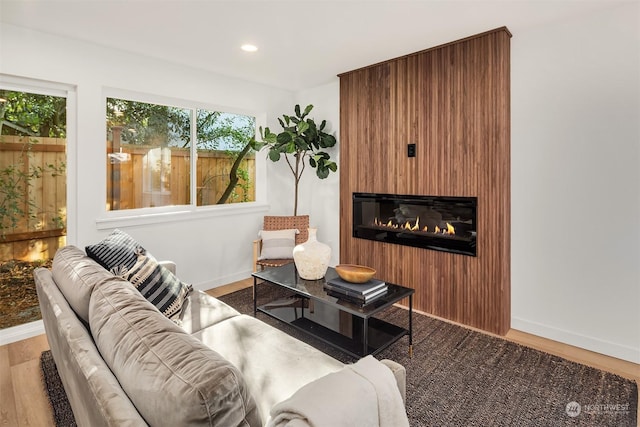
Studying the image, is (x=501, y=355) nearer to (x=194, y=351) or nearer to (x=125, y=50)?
(x=194, y=351)

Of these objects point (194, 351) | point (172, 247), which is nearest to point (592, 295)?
point (194, 351)

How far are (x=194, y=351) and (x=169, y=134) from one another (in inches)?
128

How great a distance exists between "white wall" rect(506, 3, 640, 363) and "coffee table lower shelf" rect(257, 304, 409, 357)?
1279 mm

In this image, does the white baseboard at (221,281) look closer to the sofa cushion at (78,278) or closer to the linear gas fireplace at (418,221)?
the linear gas fireplace at (418,221)

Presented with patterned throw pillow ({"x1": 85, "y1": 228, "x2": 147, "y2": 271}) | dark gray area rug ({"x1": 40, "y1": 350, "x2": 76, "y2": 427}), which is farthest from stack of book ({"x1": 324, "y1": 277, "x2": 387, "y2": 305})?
dark gray area rug ({"x1": 40, "y1": 350, "x2": 76, "y2": 427})

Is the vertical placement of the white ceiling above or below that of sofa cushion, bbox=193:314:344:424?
above

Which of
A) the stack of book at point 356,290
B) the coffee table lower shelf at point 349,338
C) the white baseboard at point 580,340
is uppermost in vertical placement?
the stack of book at point 356,290

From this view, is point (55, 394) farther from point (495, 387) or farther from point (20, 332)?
point (495, 387)

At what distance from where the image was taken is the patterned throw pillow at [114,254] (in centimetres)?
203

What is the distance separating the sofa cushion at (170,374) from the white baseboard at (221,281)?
278 centimetres

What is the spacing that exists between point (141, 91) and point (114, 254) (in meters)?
1.93

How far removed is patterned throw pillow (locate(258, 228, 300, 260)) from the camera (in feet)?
12.3

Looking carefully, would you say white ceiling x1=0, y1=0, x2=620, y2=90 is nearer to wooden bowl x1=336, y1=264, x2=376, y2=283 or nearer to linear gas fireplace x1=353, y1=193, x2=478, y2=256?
linear gas fireplace x1=353, y1=193, x2=478, y2=256

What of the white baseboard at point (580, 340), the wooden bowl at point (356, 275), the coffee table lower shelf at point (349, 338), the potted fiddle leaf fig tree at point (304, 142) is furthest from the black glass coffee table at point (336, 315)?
the potted fiddle leaf fig tree at point (304, 142)
